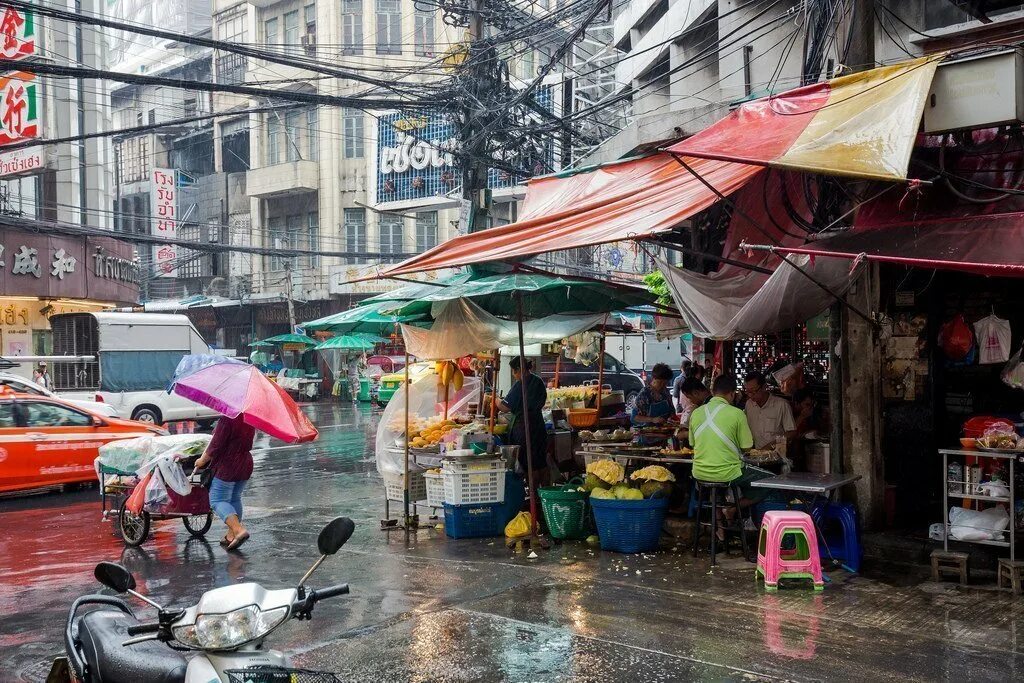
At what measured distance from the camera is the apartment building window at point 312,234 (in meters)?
40.9

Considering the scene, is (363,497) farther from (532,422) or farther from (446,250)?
(446,250)

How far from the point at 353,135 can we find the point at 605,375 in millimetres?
19891

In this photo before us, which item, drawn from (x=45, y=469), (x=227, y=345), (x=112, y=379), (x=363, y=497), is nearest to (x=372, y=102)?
(x=363, y=497)

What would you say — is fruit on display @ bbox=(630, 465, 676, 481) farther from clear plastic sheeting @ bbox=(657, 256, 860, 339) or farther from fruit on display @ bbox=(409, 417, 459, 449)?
fruit on display @ bbox=(409, 417, 459, 449)

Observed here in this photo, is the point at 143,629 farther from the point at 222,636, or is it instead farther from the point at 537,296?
the point at 537,296

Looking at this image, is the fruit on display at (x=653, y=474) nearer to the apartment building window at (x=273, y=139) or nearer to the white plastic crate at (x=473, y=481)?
the white plastic crate at (x=473, y=481)

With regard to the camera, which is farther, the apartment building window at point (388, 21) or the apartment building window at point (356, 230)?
the apartment building window at point (356, 230)

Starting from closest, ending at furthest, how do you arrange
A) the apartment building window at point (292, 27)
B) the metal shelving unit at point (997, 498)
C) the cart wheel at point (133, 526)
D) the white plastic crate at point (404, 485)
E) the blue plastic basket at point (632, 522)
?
the metal shelving unit at point (997, 498) < the blue plastic basket at point (632, 522) < the cart wheel at point (133, 526) < the white plastic crate at point (404, 485) < the apartment building window at point (292, 27)

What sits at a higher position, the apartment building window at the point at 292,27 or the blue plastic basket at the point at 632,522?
the apartment building window at the point at 292,27

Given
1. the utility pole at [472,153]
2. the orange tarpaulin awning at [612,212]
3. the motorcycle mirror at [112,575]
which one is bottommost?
the motorcycle mirror at [112,575]

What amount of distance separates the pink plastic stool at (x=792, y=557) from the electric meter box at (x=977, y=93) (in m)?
3.28

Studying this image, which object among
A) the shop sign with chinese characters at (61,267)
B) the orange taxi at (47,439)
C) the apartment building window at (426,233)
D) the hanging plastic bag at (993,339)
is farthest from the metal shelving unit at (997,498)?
the apartment building window at (426,233)

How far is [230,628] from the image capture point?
3.33 m

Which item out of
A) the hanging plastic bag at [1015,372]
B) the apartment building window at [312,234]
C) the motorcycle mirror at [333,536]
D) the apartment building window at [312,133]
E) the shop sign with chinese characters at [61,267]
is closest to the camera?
the motorcycle mirror at [333,536]
